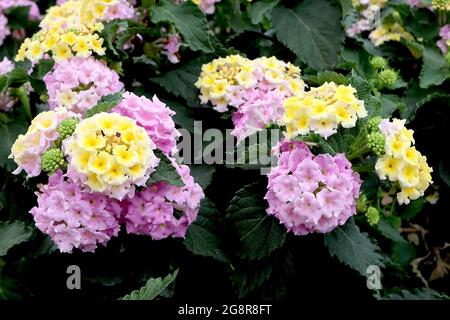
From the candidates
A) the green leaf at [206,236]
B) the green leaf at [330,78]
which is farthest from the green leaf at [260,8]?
the green leaf at [206,236]

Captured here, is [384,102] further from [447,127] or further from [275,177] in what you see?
[275,177]

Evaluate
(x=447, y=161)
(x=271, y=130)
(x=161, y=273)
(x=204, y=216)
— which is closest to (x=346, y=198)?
(x=271, y=130)

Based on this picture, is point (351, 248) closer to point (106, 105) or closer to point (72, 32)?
point (106, 105)

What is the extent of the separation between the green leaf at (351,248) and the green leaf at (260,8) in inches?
30.2

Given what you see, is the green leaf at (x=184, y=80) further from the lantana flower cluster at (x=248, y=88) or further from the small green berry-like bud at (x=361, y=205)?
the small green berry-like bud at (x=361, y=205)

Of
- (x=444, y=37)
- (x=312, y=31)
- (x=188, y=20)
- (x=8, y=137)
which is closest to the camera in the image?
(x=8, y=137)

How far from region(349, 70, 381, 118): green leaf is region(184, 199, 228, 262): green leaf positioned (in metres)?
0.47

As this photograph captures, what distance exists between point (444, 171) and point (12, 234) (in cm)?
136

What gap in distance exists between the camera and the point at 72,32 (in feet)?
6.30

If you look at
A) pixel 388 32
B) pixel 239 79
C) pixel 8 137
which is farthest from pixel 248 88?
pixel 388 32

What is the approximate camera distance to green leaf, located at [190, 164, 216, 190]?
1899mm

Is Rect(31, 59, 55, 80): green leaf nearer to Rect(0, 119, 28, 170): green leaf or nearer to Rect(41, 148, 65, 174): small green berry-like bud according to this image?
Rect(0, 119, 28, 170): green leaf

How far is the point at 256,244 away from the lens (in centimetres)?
166

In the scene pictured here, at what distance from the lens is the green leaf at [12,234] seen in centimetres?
170
